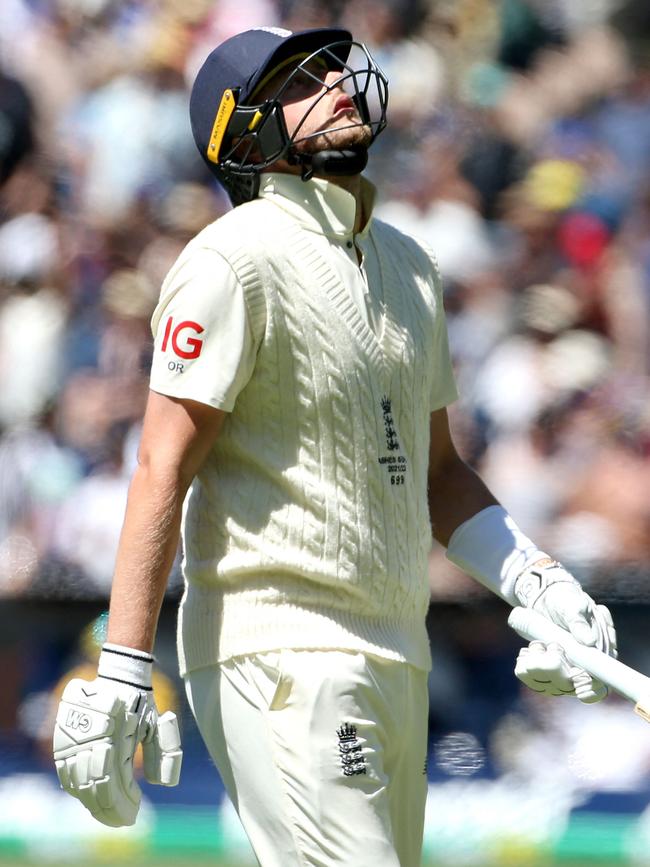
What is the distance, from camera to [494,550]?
9.06ft

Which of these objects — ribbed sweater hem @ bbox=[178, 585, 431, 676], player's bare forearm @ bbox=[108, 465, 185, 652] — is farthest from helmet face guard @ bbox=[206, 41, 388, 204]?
ribbed sweater hem @ bbox=[178, 585, 431, 676]

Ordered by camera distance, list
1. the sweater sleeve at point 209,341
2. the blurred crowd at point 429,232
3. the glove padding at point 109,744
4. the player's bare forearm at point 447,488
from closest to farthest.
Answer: the glove padding at point 109,744 < the sweater sleeve at point 209,341 < the player's bare forearm at point 447,488 < the blurred crowd at point 429,232

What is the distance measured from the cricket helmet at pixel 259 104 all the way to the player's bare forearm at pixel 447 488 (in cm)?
51

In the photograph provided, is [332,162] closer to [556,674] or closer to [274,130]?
[274,130]

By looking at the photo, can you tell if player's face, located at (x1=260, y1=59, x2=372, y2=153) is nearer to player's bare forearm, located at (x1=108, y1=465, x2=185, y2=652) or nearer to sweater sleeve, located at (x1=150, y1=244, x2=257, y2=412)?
sweater sleeve, located at (x1=150, y1=244, x2=257, y2=412)

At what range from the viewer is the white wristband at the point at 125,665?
234 cm

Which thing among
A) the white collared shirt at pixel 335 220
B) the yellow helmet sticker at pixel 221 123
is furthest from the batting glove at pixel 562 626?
the yellow helmet sticker at pixel 221 123

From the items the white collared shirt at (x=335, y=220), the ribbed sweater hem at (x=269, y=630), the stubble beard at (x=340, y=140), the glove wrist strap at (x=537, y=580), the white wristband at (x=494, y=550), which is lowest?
the ribbed sweater hem at (x=269, y=630)

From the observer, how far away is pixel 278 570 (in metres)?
2.45

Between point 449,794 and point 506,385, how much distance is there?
111 cm

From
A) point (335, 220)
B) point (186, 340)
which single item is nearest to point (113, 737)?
point (186, 340)

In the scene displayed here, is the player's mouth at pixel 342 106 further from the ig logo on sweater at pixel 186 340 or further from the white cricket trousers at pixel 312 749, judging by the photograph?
the white cricket trousers at pixel 312 749

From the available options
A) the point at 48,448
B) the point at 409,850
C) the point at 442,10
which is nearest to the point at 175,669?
the point at 48,448

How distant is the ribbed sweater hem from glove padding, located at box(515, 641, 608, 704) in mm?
188
